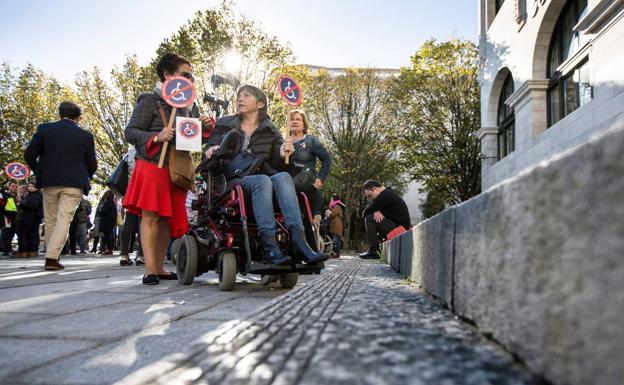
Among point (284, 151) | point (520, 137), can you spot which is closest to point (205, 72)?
point (520, 137)

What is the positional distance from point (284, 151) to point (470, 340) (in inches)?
127

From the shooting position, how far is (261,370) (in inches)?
49.8

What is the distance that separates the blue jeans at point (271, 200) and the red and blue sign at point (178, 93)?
1143 millimetres

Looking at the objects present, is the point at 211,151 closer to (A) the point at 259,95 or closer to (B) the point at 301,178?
(A) the point at 259,95

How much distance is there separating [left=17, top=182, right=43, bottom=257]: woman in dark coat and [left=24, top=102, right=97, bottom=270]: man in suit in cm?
500

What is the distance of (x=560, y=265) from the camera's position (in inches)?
43.3

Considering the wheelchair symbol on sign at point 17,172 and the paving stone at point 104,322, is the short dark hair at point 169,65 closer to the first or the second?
the paving stone at point 104,322

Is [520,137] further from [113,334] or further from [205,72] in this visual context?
[113,334]

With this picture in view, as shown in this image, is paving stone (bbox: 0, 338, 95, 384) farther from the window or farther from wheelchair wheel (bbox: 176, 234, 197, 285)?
the window

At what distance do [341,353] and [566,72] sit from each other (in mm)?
12055

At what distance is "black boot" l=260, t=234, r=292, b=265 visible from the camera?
3746mm

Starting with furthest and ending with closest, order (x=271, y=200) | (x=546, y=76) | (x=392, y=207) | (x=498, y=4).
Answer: (x=498, y=4), (x=546, y=76), (x=392, y=207), (x=271, y=200)

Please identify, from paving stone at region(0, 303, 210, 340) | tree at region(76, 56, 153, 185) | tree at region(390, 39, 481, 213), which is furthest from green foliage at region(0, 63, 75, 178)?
paving stone at region(0, 303, 210, 340)

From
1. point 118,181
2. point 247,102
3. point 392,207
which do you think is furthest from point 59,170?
point 392,207
